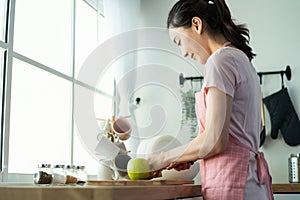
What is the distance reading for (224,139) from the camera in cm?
103

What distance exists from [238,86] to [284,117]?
162 centimetres

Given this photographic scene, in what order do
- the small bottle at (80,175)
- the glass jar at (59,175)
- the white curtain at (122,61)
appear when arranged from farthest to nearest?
the white curtain at (122,61) < the small bottle at (80,175) < the glass jar at (59,175)

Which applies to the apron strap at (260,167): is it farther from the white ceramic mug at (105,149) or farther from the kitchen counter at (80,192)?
the white ceramic mug at (105,149)

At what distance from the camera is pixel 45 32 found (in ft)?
6.89

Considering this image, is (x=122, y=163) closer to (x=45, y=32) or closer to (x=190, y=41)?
(x=190, y=41)

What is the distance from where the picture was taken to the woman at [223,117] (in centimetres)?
102

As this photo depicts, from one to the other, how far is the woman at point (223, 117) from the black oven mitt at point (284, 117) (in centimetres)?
148

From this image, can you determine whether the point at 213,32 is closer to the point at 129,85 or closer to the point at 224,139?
the point at 224,139

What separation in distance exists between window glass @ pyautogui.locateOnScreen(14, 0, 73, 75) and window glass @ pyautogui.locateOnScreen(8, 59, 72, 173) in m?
0.08

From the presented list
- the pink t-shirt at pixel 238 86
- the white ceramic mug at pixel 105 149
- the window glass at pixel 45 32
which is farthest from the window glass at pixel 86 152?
the pink t-shirt at pixel 238 86

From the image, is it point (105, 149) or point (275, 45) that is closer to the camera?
point (105, 149)

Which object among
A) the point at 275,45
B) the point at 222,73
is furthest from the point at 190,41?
the point at 275,45

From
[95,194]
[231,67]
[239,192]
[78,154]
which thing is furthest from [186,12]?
[78,154]

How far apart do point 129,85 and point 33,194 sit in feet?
6.02
